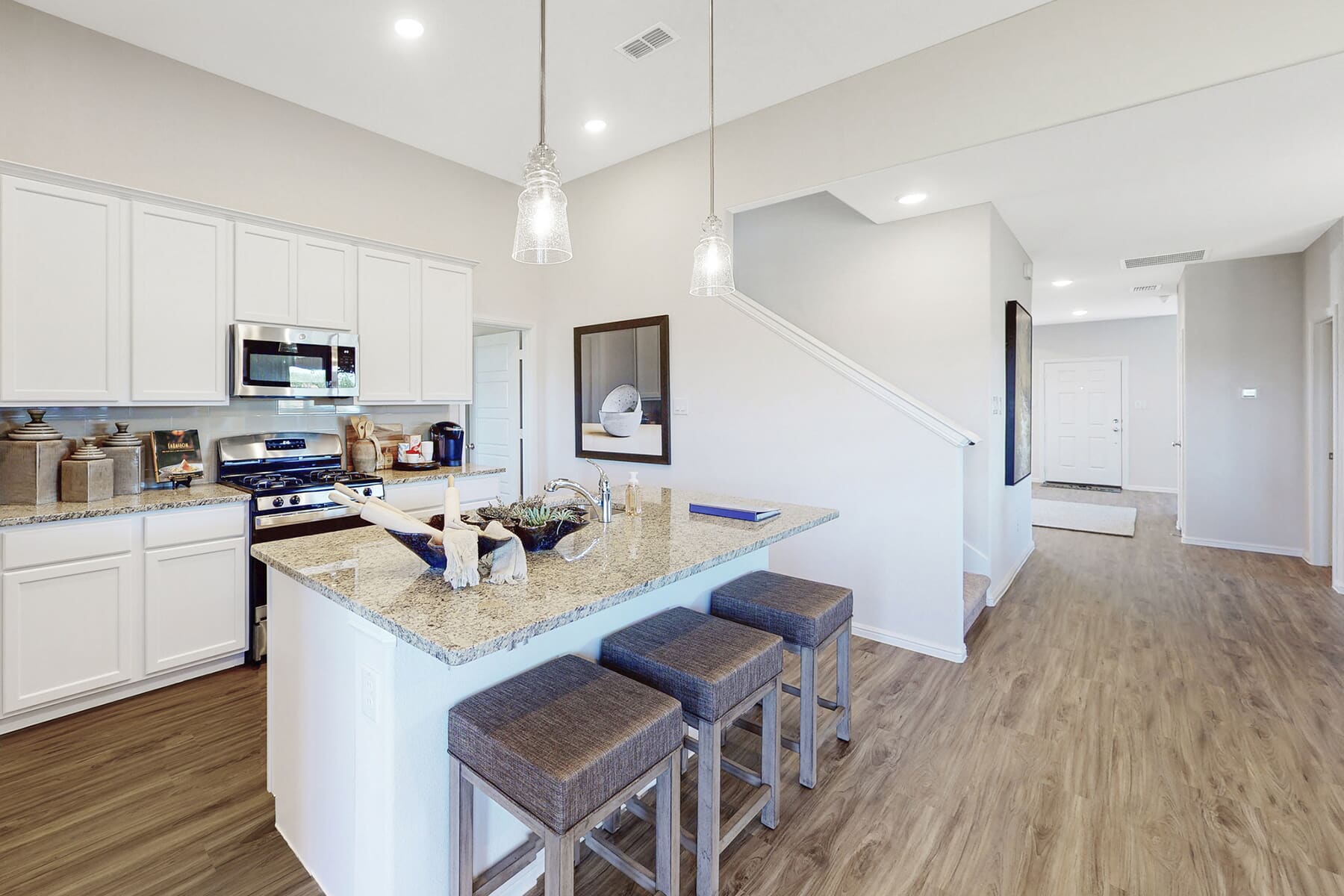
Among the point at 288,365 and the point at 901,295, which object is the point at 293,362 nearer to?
the point at 288,365

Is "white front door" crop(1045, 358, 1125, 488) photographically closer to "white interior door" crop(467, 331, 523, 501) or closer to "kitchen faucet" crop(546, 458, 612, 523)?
"white interior door" crop(467, 331, 523, 501)

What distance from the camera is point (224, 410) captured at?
3.34 metres

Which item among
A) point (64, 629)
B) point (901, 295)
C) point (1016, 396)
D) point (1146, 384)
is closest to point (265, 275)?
point (64, 629)

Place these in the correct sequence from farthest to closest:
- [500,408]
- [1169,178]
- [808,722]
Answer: [500,408] < [1169,178] < [808,722]


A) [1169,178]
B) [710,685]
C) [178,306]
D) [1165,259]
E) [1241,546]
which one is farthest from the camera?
[1241,546]

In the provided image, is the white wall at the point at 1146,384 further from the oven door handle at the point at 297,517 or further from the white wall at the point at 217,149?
the oven door handle at the point at 297,517

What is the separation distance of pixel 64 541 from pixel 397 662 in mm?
2196

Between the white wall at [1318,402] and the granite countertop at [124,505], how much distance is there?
7412 mm

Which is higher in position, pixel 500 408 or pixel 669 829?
pixel 500 408

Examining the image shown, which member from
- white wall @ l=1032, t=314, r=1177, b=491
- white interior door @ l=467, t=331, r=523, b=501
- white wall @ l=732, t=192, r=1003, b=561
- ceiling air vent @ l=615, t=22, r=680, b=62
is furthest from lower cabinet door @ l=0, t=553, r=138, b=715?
white wall @ l=1032, t=314, r=1177, b=491

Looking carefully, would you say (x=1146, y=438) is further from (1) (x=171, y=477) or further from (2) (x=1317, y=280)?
(1) (x=171, y=477)

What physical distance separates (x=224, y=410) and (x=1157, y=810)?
15.1 ft

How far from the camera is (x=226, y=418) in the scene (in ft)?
11.0

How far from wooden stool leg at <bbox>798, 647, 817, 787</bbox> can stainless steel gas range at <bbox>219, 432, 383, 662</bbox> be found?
2.01m
